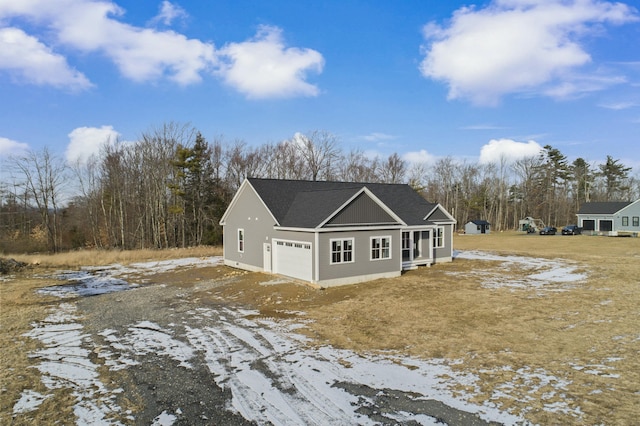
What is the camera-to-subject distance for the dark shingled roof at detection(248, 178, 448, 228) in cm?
1967

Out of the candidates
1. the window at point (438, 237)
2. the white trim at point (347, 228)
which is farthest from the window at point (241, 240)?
the window at point (438, 237)

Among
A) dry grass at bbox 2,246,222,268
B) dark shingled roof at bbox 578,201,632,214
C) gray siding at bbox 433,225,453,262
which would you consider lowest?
dry grass at bbox 2,246,222,268

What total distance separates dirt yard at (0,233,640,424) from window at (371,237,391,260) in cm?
142

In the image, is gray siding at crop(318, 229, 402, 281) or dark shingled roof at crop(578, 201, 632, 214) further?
dark shingled roof at crop(578, 201, 632, 214)

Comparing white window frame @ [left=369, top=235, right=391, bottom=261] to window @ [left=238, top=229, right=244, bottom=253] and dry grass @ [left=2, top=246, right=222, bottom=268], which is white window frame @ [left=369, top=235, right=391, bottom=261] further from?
dry grass @ [left=2, top=246, right=222, bottom=268]

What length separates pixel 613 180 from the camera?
73875 millimetres

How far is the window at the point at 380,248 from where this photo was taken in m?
20.1

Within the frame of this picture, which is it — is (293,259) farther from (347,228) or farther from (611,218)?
(611,218)

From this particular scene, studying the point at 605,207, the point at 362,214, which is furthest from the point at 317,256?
the point at 605,207

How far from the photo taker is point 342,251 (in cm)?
1905

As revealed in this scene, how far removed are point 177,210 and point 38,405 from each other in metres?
32.2

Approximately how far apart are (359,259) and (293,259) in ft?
11.0

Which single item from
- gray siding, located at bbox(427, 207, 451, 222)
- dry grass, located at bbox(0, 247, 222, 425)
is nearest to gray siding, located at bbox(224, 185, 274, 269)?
dry grass, located at bbox(0, 247, 222, 425)

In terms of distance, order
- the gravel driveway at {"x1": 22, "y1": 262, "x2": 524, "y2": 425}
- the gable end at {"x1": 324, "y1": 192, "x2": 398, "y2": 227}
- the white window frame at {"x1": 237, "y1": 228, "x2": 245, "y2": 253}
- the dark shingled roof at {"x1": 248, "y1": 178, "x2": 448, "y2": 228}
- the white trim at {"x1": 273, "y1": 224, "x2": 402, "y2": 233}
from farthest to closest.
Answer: the white window frame at {"x1": 237, "y1": 228, "x2": 245, "y2": 253}, the dark shingled roof at {"x1": 248, "y1": 178, "x2": 448, "y2": 228}, the gable end at {"x1": 324, "y1": 192, "x2": 398, "y2": 227}, the white trim at {"x1": 273, "y1": 224, "x2": 402, "y2": 233}, the gravel driveway at {"x1": 22, "y1": 262, "x2": 524, "y2": 425}
